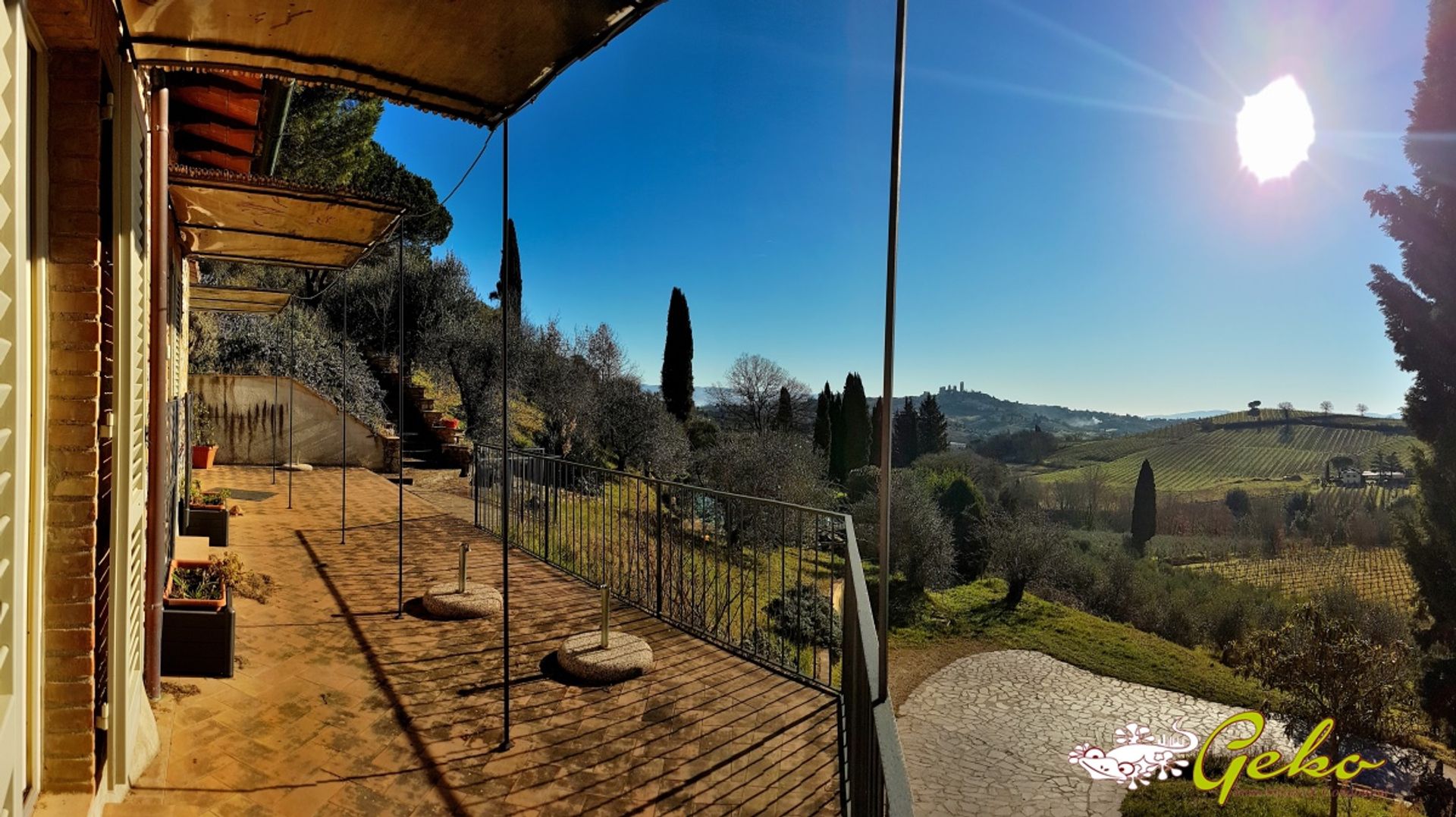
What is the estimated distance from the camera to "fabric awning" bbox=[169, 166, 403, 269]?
10.0 ft

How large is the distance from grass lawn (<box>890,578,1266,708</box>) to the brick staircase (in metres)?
9.68

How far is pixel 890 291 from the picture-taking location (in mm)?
1473

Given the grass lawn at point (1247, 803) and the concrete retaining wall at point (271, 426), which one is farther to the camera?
the grass lawn at point (1247, 803)

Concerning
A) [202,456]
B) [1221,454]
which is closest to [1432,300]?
[202,456]

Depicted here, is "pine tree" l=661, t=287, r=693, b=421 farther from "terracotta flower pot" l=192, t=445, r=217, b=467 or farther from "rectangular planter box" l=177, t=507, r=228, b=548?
"rectangular planter box" l=177, t=507, r=228, b=548

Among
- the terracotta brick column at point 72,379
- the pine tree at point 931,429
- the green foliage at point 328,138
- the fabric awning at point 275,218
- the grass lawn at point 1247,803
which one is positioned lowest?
the grass lawn at point 1247,803

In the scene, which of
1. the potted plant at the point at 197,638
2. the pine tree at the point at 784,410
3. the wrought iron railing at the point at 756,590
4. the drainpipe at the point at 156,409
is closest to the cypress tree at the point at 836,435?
the pine tree at the point at 784,410

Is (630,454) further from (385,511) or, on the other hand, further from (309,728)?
(309,728)

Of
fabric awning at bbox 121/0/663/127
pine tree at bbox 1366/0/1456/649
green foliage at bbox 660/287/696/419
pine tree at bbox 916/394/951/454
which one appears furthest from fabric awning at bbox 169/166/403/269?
pine tree at bbox 916/394/951/454

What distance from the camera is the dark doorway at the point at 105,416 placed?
1.63 m

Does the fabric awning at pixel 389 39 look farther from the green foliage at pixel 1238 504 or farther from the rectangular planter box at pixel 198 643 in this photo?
the green foliage at pixel 1238 504

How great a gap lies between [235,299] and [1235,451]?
57.6 metres

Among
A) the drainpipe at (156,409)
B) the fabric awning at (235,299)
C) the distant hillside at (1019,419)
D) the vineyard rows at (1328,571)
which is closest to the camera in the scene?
the drainpipe at (156,409)

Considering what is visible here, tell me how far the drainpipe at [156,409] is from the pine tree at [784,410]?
90.6 ft
